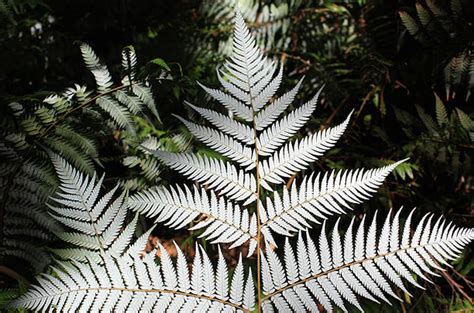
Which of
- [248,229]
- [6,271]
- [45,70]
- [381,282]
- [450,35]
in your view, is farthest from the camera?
[45,70]

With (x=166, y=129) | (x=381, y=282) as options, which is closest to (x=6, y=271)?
(x=166, y=129)

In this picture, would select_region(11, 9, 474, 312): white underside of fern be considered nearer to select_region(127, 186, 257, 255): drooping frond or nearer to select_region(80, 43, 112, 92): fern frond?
select_region(127, 186, 257, 255): drooping frond

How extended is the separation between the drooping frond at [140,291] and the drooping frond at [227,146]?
255 mm

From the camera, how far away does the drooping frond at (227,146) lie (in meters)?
1.15

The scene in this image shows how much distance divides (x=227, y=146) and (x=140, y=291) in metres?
0.41

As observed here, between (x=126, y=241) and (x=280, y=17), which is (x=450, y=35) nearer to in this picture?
(x=280, y=17)

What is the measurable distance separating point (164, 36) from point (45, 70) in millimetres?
667

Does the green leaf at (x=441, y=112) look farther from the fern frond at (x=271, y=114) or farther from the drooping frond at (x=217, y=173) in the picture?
the drooping frond at (x=217, y=173)

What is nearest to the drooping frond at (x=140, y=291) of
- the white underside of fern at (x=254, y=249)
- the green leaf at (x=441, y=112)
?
the white underside of fern at (x=254, y=249)

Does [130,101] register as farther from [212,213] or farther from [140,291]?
[140,291]

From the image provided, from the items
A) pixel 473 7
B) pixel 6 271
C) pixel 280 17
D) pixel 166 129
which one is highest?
pixel 473 7

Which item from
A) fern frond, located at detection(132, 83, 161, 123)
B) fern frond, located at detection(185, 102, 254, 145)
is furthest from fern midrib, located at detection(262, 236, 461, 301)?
fern frond, located at detection(132, 83, 161, 123)

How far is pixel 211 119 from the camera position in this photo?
118cm

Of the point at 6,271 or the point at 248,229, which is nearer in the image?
the point at 248,229
